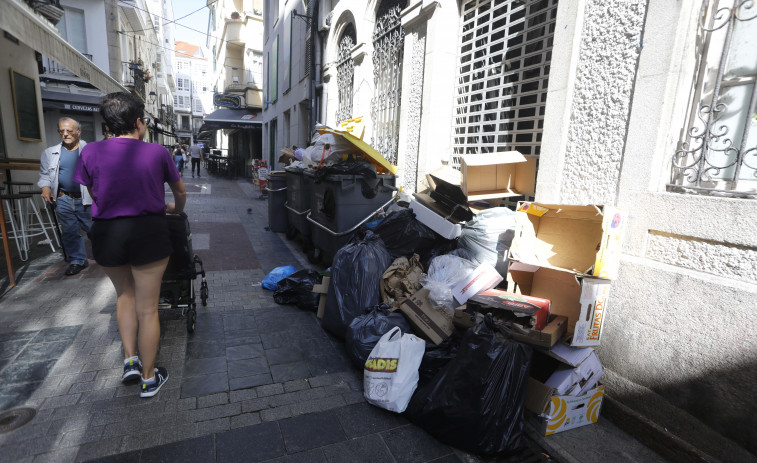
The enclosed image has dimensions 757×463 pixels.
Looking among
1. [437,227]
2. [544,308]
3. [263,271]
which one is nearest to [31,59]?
[263,271]

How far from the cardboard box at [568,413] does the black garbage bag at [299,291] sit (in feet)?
7.73

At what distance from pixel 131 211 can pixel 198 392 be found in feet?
4.29

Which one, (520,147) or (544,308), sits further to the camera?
(520,147)

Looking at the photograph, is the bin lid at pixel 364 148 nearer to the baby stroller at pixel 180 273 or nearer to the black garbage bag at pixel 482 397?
the baby stroller at pixel 180 273

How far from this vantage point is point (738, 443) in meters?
2.11

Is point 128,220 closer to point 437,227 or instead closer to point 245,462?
point 245,462

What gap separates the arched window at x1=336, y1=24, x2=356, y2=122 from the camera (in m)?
8.28

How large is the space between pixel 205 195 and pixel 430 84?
10416mm

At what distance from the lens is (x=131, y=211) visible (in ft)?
7.69

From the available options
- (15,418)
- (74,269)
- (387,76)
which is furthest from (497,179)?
(74,269)

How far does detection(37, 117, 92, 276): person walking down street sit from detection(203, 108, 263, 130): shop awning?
16.1 m

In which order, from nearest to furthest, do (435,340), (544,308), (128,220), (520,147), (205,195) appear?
(128,220)
(544,308)
(435,340)
(520,147)
(205,195)

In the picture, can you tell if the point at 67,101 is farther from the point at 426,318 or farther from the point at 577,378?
the point at 577,378

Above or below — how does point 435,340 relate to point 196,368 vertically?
above
